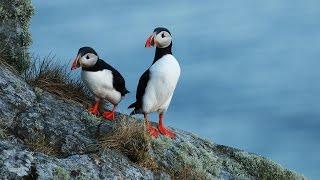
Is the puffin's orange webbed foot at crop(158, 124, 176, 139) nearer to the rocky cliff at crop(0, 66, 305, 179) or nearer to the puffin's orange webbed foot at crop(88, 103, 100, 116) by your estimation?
the rocky cliff at crop(0, 66, 305, 179)

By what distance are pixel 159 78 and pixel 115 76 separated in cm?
106

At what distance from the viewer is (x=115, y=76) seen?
11891mm

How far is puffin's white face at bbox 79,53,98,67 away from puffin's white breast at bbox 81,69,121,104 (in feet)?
0.56

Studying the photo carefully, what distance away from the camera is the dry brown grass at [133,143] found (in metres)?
10.4

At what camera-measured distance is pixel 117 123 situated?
1091 cm

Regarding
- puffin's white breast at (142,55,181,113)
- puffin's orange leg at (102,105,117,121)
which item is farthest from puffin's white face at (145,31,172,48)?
puffin's orange leg at (102,105,117,121)

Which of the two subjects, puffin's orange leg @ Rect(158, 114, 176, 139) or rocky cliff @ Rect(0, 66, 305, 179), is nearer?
rocky cliff @ Rect(0, 66, 305, 179)

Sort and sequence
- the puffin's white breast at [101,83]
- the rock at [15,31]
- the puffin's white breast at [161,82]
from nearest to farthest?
1. the puffin's white breast at [161,82]
2. the puffin's white breast at [101,83]
3. the rock at [15,31]

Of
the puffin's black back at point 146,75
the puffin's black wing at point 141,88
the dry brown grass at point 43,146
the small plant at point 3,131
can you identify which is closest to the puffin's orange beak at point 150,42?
the puffin's black back at point 146,75

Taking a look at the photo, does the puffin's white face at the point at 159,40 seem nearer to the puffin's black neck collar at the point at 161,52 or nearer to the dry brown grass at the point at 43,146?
the puffin's black neck collar at the point at 161,52

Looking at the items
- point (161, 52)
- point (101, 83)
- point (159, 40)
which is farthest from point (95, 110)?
point (159, 40)

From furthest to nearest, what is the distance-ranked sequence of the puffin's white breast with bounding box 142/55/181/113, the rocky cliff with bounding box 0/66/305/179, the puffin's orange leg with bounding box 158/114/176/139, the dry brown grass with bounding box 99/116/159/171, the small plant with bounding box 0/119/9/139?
1. the puffin's orange leg with bounding box 158/114/176/139
2. the puffin's white breast with bounding box 142/55/181/113
3. the dry brown grass with bounding box 99/116/159/171
4. the small plant with bounding box 0/119/9/139
5. the rocky cliff with bounding box 0/66/305/179

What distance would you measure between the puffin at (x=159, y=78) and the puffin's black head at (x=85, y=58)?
89 centimetres

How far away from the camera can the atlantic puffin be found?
11414 millimetres
